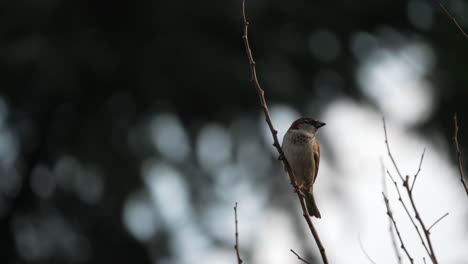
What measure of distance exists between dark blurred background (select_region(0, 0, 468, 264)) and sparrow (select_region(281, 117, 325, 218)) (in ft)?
7.27

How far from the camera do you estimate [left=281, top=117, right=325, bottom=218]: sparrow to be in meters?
4.32

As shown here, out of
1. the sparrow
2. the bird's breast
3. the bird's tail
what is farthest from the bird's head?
the bird's tail

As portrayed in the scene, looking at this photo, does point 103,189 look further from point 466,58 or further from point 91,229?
point 466,58

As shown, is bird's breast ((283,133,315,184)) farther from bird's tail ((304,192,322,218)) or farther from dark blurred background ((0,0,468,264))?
dark blurred background ((0,0,468,264))

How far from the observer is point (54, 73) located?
6754 millimetres

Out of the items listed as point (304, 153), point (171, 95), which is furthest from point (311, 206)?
point (171, 95)

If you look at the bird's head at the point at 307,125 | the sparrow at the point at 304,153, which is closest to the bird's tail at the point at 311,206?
the sparrow at the point at 304,153

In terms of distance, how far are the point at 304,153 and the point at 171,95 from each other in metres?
3.12

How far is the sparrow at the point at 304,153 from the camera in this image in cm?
432

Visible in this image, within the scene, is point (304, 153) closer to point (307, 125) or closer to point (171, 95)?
point (307, 125)

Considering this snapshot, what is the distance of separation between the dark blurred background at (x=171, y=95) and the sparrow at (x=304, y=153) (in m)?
2.22

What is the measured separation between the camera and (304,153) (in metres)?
4.34

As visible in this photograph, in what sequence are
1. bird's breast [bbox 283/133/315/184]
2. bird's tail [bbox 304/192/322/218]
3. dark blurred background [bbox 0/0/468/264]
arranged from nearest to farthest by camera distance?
1. bird's breast [bbox 283/133/315/184]
2. bird's tail [bbox 304/192/322/218]
3. dark blurred background [bbox 0/0/468/264]

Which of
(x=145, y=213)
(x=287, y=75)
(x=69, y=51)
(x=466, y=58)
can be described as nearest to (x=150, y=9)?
(x=69, y=51)
